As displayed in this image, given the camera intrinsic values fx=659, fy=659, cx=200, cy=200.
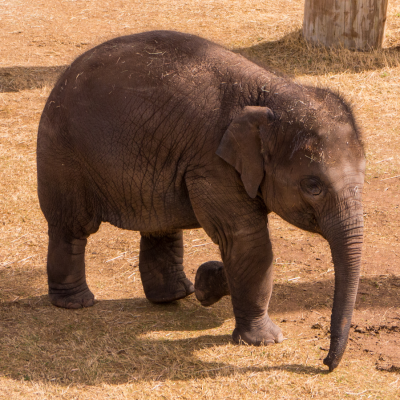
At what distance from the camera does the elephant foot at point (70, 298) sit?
5676 mm

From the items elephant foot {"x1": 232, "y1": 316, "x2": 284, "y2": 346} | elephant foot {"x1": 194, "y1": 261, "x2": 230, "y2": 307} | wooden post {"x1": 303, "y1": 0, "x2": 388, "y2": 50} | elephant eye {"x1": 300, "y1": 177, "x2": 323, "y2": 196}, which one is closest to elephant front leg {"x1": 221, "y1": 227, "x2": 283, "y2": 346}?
elephant foot {"x1": 232, "y1": 316, "x2": 284, "y2": 346}

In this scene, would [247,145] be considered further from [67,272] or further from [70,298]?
[70,298]

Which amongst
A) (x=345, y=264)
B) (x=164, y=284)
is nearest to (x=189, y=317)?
(x=164, y=284)

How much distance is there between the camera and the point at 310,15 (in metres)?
12.0

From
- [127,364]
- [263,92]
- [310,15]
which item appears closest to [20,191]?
[127,364]

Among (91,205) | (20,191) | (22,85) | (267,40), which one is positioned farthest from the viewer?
(267,40)

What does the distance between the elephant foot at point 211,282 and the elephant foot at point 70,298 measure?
1057 mm

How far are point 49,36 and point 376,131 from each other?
24.7 ft

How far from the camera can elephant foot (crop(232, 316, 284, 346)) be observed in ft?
16.3

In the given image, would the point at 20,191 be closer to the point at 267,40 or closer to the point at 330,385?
the point at 330,385

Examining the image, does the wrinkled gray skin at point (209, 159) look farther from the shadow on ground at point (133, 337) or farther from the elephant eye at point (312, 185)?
the shadow on ground at point (133, 337)

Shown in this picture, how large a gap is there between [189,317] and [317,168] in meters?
2.04

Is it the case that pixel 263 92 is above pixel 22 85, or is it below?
above

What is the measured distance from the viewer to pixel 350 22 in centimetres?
1155
